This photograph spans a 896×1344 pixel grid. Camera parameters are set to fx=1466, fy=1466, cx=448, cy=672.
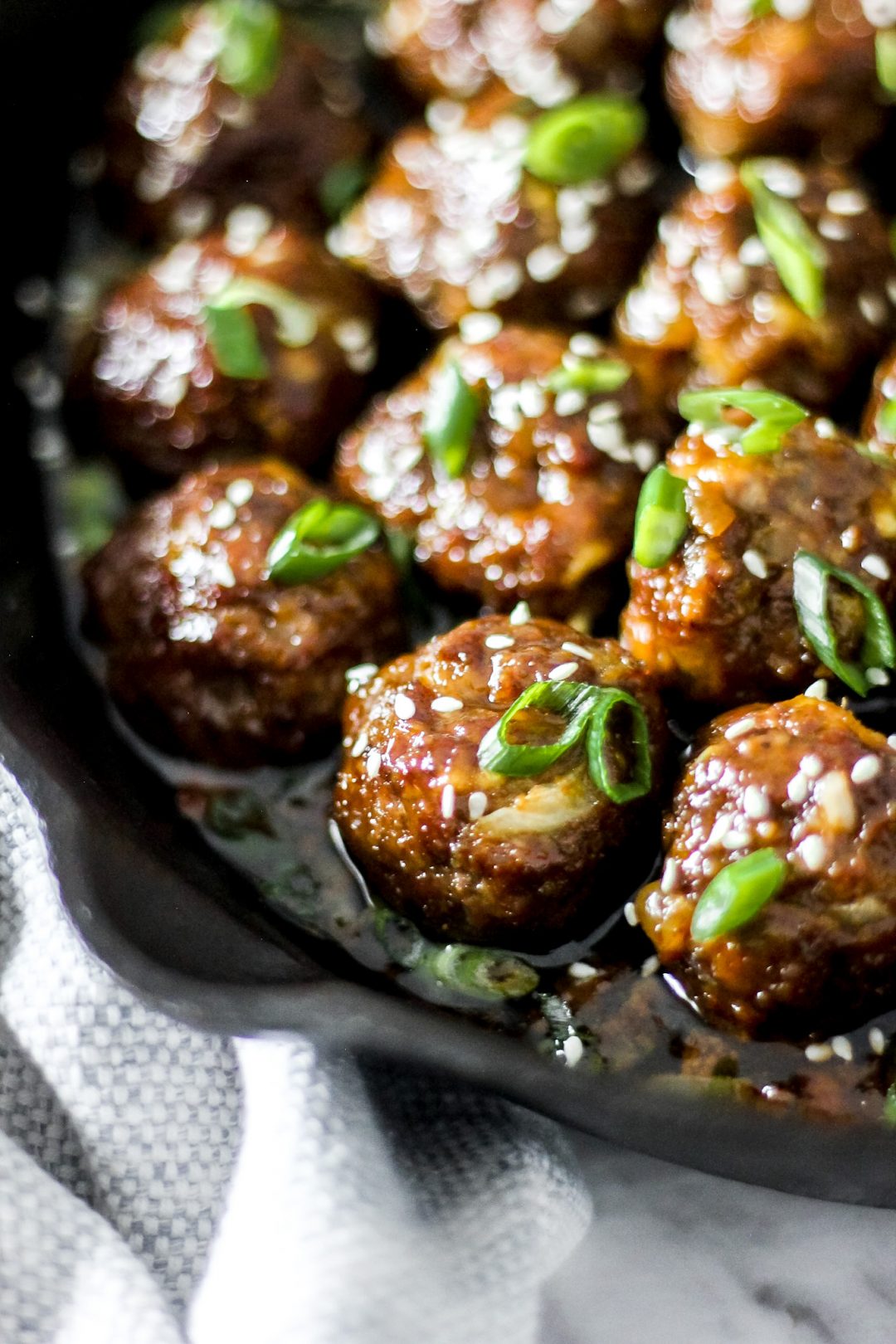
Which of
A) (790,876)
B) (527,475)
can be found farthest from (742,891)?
(527,475)

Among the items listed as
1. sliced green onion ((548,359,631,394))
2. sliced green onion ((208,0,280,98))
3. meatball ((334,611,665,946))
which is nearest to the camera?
meatball ((334,611,665,946))

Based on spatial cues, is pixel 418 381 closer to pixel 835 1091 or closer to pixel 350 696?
pixel 350 696

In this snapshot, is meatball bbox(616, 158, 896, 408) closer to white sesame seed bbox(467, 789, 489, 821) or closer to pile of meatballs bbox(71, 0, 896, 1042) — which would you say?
pile of meatballs bbox(71, 0, 896, 1042)

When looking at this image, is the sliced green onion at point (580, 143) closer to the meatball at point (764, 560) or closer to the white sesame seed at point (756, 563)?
the meatball at point (764, 560)

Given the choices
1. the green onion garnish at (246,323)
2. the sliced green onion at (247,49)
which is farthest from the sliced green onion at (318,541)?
the sliced green onion at (247,49)

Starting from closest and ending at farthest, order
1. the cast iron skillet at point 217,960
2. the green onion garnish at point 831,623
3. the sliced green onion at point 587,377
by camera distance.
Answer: the cast iron skillet at point 217,960 < the green onion garnish at point 831,623 < the sliced green onion at point 587,377

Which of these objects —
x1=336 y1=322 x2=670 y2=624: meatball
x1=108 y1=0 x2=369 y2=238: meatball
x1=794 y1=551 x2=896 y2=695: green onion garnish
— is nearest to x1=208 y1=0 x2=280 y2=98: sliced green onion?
x1=108 y1=0 x2=369 y2=238: meatball
